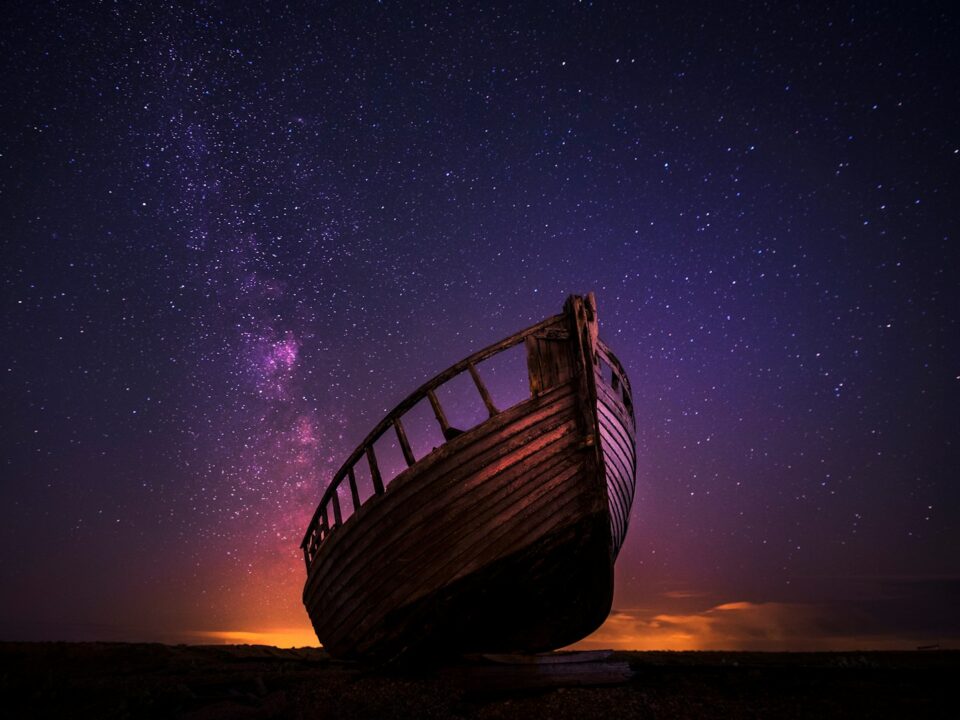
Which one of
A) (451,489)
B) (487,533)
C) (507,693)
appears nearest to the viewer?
(507,693)

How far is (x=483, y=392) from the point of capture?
21.5ft

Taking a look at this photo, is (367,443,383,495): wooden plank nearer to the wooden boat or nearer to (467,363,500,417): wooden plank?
the wooden boat

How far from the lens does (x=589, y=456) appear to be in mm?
6438

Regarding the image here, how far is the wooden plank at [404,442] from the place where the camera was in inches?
260

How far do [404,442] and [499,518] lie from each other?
1.65m

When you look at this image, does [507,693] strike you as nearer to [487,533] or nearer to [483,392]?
[487,533]

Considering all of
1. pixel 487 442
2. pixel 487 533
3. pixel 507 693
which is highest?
pixel 487 442

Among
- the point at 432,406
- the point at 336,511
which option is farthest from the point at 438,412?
the point at 336,511

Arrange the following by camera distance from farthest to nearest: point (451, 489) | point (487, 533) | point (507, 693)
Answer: point (451, 489) → point (487, 533) → point (507, 693)

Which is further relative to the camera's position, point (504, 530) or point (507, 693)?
point (504, 530)

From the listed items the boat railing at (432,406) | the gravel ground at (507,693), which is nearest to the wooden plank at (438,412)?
the boat railing at (432,406)

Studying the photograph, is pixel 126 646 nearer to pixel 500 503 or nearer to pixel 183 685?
pixel 183 685

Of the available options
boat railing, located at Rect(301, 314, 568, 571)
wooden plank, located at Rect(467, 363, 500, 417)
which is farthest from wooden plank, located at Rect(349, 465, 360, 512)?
wooden plank, located at Rect(467, 363, 500, 417)

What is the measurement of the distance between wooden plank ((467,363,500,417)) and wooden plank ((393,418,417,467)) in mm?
1225
